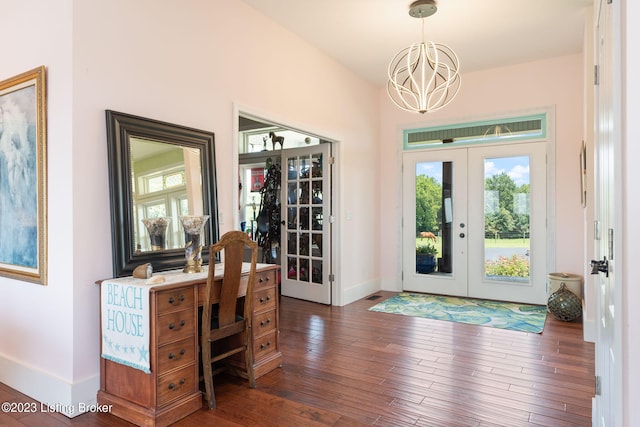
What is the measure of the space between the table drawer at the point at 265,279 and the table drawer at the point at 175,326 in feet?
2.03

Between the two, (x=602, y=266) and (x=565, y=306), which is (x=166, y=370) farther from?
(x=565, y=306)

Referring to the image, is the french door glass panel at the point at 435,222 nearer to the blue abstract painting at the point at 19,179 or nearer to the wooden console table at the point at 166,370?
the wooden console table at the point at 166,370

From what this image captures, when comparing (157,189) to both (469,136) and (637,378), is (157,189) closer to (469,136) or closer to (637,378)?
(637,378)

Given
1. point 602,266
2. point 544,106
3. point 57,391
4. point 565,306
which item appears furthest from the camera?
point 544,106

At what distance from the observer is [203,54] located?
125 inches

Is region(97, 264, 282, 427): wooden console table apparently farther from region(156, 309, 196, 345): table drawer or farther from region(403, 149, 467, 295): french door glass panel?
region(403, 149, 467, 295): french door glass panel

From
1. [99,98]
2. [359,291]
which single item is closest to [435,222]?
[359,291]

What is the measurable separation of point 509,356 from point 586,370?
0.54 meters

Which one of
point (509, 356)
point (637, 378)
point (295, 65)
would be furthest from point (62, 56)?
point (509, 356)

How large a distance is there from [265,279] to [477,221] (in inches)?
Answer: 142

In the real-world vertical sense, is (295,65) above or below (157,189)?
above

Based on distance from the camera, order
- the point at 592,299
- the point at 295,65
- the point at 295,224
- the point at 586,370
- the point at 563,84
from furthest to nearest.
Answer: the point at 295,224
the point at 563,84
the point at 295,65
the point at 592,299
the point at 586,370

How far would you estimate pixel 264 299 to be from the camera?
3.03 meters

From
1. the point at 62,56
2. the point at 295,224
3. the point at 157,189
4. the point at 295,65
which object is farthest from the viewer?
the point at 295,224
